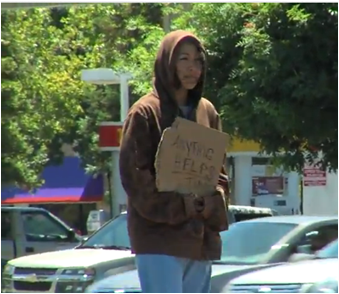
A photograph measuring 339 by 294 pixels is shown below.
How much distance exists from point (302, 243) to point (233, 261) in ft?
2.42

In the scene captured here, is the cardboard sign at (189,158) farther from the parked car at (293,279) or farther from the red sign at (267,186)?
the red sign at (267,186)

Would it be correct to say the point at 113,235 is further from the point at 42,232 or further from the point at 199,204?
the point at 199,204

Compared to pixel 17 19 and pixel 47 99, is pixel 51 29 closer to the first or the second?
pixel 47 99

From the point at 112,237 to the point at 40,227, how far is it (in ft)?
21.6

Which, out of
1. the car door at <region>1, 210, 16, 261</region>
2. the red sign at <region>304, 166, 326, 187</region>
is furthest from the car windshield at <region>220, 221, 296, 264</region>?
the car door at <region>1, 210, 16, 261</region>

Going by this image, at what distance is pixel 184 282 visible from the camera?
3455 millimetres

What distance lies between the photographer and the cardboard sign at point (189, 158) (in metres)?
3.34

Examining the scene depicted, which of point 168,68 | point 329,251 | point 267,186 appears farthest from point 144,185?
point 267,186

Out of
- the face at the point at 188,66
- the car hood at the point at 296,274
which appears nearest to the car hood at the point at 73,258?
the car hood at the point at 296,274

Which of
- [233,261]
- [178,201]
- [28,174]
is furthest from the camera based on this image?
[28,174]

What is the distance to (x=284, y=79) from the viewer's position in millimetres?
10297

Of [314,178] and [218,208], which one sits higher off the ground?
[218,208]

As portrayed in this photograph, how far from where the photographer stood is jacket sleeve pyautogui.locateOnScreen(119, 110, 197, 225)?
129 inches

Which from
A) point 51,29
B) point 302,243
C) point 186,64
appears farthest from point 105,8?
point 186,64
